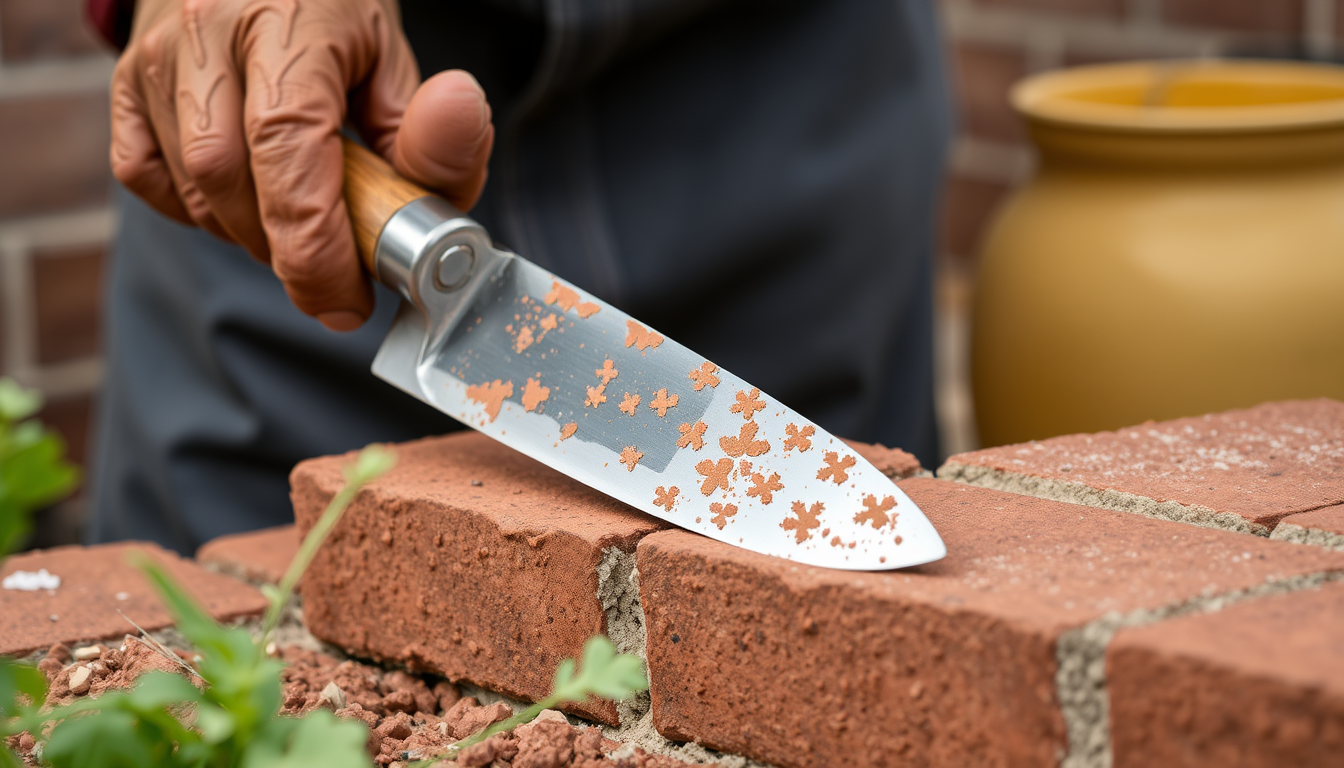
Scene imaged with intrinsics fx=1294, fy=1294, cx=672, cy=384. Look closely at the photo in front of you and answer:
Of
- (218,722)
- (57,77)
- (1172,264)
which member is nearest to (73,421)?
(57,77)

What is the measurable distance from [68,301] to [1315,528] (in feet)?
7.72

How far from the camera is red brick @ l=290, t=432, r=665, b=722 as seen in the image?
2.91 ft

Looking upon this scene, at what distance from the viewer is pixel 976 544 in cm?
81

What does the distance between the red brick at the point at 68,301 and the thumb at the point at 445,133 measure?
170 centimetres

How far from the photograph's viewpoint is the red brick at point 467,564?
2.91 feet

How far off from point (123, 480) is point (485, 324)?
1.02 metres

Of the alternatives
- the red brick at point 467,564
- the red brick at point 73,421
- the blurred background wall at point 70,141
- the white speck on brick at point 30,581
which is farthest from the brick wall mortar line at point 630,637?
the red brick at point 73,421

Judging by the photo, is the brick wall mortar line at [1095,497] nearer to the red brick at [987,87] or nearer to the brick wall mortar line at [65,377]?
the brick wall mortar line at [65,377]

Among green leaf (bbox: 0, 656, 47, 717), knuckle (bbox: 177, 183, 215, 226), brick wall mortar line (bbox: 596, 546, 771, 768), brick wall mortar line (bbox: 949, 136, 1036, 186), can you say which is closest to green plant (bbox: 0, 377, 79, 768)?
green leaf (bbox: 0, 656, 47, 717)

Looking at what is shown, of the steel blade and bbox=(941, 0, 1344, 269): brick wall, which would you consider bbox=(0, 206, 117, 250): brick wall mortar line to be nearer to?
the steel blade

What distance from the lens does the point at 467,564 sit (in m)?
0.95

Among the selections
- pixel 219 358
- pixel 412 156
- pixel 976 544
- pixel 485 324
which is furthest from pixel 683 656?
→ pixel 219 358

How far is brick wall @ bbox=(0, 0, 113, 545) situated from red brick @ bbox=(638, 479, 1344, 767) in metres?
2.01

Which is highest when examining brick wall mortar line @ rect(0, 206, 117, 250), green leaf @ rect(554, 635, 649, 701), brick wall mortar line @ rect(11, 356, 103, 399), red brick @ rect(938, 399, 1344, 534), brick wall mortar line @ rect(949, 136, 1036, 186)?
green leaf @ rect(554, 635, 649, 701)
